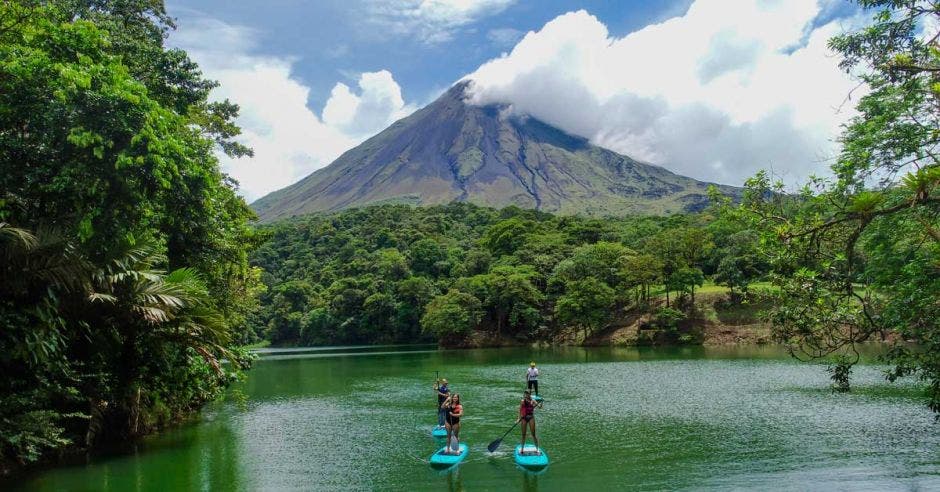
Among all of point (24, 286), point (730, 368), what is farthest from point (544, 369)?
point (24, 286)

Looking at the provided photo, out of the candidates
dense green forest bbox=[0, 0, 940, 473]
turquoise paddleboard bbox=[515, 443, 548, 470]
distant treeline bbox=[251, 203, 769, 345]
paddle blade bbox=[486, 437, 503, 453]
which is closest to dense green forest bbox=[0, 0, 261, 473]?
dense green forest bbox=[0, 0, 940, 473]

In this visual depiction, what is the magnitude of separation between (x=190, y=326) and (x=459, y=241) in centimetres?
9142

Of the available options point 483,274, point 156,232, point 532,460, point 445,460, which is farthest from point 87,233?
point 483,274

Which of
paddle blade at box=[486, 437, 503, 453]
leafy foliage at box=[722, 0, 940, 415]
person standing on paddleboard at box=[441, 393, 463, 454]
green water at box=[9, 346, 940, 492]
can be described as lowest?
green water at box=[9, 346, 940, 492]

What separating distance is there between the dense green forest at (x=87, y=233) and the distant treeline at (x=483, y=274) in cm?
4100

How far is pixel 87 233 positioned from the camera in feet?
33.7

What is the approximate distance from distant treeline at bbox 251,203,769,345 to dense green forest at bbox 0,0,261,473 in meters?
41.0

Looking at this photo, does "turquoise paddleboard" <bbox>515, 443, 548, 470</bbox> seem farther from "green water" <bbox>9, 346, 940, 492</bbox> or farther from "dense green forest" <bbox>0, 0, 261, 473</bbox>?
"dense green forest" <bbox>0, 0, 261, 473</bbox>

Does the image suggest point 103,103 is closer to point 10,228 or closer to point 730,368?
point 10,228

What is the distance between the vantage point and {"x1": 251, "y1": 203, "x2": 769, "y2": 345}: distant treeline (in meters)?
63.8

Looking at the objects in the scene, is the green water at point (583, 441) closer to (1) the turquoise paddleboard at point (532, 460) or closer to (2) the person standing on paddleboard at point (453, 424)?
(1) the turquoise paddleboard at point (532, 460)

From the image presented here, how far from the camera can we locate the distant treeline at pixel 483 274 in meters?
63.8

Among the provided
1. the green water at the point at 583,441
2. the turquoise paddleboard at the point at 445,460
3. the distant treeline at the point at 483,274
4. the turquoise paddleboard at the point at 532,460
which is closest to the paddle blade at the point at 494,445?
the green water at the point at 583,441

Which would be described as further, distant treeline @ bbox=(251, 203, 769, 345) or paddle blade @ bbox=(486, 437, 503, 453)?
distant treeline @ bbox=(251, 203, 769, 345)
